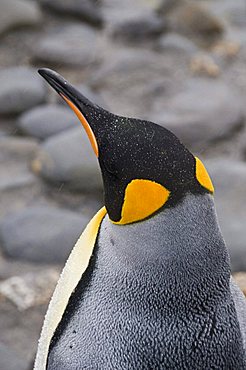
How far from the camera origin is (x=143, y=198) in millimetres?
1055

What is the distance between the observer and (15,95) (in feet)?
8.83

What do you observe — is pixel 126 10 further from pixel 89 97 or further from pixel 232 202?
pixel 232 202

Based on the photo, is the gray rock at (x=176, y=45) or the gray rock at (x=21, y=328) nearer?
the gray rock at (x=21, y=328)

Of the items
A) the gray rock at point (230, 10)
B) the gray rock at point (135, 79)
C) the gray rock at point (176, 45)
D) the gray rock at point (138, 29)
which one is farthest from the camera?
the gray rock at point (230, 10)

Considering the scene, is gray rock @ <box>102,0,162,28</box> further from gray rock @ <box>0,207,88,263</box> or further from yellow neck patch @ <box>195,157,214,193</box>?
yellow neck patch @ <box>195,157,214,193</box>

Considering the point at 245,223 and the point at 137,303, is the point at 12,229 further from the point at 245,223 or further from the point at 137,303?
the point at 137,303

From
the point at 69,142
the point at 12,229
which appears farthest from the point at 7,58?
the point at 12,229

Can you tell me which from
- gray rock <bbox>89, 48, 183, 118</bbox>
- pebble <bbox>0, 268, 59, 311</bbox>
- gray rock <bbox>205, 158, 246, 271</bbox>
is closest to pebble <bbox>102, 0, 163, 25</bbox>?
gray rock <bbox>89, 48, 183, 118</bbox>

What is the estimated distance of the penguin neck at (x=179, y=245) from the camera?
1.08 metres

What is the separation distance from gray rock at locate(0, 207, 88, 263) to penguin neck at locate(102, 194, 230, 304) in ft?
2.97

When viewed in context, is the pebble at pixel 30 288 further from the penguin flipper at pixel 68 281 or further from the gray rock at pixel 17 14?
the gray rock at pixel 17 14

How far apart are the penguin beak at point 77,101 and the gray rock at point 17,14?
2.07m

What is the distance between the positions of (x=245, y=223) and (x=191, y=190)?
107cm

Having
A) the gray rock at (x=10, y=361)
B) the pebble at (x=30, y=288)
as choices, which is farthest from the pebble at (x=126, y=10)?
the gray rock at (x=10, y=361)
